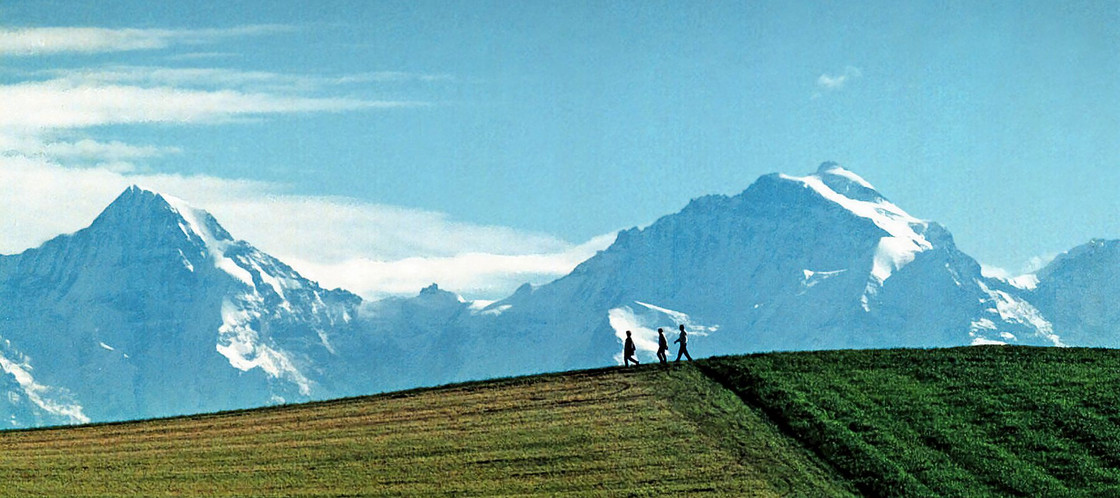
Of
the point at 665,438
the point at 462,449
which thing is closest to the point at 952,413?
the point at 665,438

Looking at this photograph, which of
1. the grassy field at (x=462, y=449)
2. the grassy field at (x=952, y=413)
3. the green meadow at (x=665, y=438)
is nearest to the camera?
the grassy field at (x=462, y=449)

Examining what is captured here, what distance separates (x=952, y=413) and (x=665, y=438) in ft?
45.1

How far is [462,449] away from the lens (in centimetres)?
5800

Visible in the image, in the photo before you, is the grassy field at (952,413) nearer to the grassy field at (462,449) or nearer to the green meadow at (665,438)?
the green meadow at (665,438)

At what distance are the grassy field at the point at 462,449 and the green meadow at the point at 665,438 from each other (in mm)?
129

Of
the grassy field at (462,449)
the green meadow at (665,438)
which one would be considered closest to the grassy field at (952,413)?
the green meadow at (665,438)

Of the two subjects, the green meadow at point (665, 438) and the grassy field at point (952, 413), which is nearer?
the green meadow at point (665, 438)

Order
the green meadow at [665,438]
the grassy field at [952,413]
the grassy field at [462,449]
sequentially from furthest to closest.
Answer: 1. the grassy field at [952,413]
2. the green meadow at [665,438]
3. the grassy field at [462,449]

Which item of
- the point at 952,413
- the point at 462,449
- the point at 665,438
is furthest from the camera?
the point at 952,413

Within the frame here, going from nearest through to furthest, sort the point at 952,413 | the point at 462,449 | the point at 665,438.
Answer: the point at 462,449 → the point at 665,438 → the point at 952,413

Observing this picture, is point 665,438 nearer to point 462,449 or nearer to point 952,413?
point 462,449

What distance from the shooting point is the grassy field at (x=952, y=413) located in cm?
5512

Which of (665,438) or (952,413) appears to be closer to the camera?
(665,438)

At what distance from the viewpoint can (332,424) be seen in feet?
210
